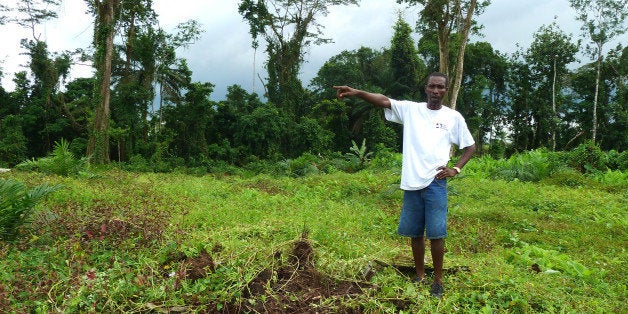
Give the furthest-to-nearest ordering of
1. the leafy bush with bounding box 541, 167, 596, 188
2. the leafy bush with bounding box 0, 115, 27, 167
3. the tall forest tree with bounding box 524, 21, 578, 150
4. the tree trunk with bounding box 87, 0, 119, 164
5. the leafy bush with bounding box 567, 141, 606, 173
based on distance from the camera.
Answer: the tall forest tree with bounding box 524, 21, 578, 150
the leafy bush with bounding box 0, 115, 27, 167
the tree trunk with bounding box 87, 0, 119, 164
the leafy bush with bounding box 567, 141, 606, 173
the leafy bush with bounding box 541, 167, 596, 188

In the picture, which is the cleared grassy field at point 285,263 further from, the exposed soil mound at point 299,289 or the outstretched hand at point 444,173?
the outstretched hand at point 444,173

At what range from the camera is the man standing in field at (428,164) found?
366 cm

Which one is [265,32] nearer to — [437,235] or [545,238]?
[545,238]

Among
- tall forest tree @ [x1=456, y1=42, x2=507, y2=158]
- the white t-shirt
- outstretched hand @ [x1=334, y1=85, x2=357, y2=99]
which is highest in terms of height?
tall forest tree @ [x1=456, y1=42, x2=507, y2=158]

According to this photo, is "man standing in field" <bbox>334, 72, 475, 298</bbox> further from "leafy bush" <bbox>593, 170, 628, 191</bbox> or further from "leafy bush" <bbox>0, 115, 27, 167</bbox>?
"leafy bush" <bbox>0, 115, 27, 167</bbox>

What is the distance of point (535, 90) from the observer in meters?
32.6

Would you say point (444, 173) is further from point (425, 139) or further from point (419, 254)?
point (419, 254)

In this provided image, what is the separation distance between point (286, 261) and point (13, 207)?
10.6ft

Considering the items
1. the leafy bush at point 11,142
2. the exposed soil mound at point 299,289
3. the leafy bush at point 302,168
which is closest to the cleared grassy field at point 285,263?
the exposed soil mound at point 299,289

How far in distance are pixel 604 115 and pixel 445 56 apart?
17411 mm

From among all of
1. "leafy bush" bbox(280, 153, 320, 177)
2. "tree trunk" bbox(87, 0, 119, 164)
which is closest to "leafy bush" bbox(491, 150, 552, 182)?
"leafy bush" bbox(280, 153, 320, 177)

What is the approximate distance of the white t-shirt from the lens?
3674mm

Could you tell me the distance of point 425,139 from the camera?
371 centimetres

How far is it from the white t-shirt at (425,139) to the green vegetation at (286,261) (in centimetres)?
84
